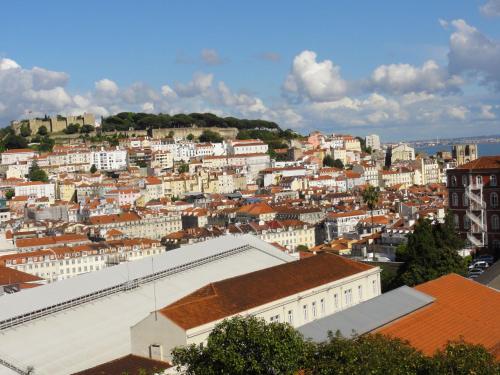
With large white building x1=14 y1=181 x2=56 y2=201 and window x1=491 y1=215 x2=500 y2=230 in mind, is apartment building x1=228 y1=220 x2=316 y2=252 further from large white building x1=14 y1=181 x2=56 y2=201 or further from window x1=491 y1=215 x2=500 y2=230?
large white building x1=14 y1=181 x2=56 y2=201

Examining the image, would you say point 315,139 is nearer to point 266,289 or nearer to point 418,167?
point 418,167

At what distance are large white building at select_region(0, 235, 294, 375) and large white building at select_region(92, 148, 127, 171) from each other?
9504cm

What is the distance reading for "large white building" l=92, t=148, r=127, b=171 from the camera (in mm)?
126938

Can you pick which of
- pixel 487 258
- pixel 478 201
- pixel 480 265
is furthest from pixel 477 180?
pixel 480 265

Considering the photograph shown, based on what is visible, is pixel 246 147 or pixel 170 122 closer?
pixel 246 147

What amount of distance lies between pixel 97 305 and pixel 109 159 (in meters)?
102

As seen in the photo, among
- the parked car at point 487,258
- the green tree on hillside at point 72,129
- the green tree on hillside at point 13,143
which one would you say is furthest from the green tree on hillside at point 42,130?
the parked car at point 487,258

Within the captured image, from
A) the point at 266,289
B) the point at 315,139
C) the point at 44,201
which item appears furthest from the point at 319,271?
the point at 315,139

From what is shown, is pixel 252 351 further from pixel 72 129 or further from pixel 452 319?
pixel 72 129

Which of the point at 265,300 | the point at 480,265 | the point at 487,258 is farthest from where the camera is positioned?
the point at 487,258

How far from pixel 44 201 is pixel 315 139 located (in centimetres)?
7101

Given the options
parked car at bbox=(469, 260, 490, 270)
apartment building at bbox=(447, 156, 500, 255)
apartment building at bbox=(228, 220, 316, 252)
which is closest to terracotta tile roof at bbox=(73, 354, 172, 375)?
parked car at bbox=(469, 260, 490, 270)

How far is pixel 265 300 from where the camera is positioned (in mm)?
24594

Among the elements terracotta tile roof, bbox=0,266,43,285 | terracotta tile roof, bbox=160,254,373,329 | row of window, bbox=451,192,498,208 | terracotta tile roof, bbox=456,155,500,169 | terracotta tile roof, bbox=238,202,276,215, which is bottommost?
terracotta tile roof, bbox=238,202,276,215
